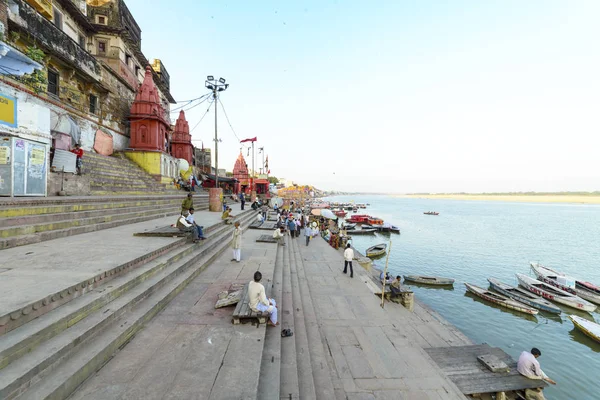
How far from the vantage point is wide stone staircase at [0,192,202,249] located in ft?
20.3

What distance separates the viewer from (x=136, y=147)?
22.1 metres

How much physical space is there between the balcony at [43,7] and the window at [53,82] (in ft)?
13.2

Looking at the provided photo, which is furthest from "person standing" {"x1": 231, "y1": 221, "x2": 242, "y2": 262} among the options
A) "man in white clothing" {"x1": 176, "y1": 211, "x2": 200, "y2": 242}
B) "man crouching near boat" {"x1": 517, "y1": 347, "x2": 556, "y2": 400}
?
"man crouching near boat" {"x1": 517, "y1": 347, "x2": 556, "y2": 400}

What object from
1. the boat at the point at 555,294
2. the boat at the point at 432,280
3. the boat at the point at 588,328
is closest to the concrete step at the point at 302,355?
the boat at the point at 432,280

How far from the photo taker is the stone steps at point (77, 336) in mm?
2609

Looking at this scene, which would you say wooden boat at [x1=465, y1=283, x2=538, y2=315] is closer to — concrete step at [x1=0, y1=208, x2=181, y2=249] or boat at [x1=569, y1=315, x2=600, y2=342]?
boat at [x1=569, y1=315, x2=600, y2=342]

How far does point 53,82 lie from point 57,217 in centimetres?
1312

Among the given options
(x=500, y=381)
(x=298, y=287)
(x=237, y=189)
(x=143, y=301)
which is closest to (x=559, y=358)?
(x=500, y=381)

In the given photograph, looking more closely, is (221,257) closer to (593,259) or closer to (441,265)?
(441,265)

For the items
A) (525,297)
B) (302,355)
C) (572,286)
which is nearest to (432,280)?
(525,297)

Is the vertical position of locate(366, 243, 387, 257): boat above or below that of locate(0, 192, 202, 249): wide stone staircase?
below

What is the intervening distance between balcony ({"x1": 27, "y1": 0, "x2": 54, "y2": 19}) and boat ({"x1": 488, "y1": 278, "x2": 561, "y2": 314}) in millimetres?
33657

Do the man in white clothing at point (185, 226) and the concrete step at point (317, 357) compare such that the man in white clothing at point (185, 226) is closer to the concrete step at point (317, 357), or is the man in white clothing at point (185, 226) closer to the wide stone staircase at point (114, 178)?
the concrete step at point (317, 357)

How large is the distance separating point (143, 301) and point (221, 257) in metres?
4.31
